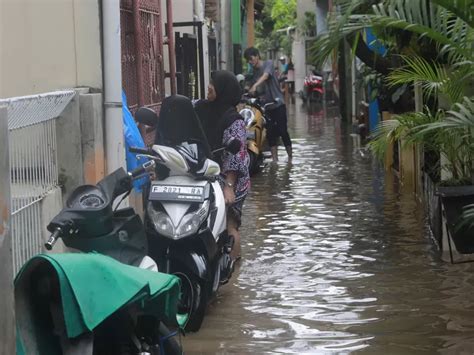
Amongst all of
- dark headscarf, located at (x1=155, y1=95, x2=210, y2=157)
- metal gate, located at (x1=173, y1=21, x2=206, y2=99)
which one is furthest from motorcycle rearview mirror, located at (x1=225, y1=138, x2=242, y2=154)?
metal gate, located at (x1=173, y1=21, x2=206, y2=99)

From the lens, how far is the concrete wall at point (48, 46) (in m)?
6.78

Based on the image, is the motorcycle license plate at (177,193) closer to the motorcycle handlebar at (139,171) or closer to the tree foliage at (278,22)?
Answer: the motorcycle handlebar at (139,171)

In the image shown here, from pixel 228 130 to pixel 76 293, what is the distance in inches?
145

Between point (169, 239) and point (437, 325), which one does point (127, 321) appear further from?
point (437, 325)

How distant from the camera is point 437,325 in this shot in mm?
6270

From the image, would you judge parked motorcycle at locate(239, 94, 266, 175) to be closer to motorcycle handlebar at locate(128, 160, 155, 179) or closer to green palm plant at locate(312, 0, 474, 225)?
green palm plant at locate(312, 0, 474, 225)

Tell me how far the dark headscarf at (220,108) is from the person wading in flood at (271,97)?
7.85m

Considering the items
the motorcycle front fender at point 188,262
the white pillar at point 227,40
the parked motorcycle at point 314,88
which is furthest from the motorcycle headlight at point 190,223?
the parked motorcycle at point 314,88

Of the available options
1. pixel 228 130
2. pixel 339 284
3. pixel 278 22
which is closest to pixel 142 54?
pixel 228 130

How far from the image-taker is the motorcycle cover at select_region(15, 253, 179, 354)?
3799 mm

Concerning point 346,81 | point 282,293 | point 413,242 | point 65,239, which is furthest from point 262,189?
point 346,81

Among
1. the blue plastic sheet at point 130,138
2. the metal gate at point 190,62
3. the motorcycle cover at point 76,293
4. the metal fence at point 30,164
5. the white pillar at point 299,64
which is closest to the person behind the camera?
the motorcycle cover at point 76,293

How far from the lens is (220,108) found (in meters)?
7.58

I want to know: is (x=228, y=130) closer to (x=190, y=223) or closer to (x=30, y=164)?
(x=190, y=223)
